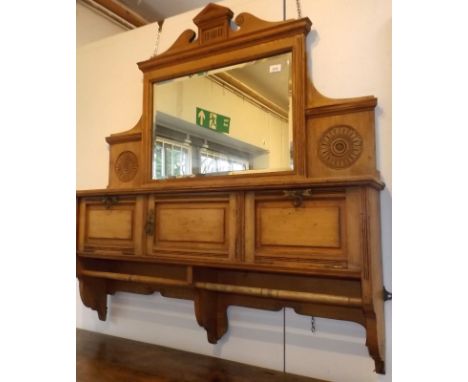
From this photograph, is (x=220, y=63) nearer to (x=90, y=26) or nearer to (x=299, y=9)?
(x=299, y=9)

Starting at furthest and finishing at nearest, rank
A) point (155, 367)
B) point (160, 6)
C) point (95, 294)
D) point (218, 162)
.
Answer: point (160, 6), point (95, 294), point (218, 162), point (155, 367)

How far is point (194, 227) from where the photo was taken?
A: 4.90 ft

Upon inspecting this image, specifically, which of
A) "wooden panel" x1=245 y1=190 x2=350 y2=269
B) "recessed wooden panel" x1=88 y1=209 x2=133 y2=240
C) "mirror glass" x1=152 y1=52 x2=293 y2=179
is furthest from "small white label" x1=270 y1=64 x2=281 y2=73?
"recessed wooden panel" x1=88 y1=209 x2=133 y2=240

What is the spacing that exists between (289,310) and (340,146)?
0.73 m

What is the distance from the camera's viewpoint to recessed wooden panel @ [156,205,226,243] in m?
1.44

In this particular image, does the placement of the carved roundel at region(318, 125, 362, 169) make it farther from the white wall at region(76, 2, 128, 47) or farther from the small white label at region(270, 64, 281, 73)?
the white wall at region(76, 2, 128, 47)

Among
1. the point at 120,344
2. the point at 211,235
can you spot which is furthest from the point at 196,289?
the point at 120,344

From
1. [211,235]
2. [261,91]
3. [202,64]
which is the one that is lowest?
[211,235]

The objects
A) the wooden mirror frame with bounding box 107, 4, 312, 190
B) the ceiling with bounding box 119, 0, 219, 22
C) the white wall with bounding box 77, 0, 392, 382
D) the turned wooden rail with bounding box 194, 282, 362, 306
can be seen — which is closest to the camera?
the turned wooden rail with bounding box 194, 282, 362, 306

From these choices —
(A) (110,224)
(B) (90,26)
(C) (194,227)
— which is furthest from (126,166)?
(B) (90,26)

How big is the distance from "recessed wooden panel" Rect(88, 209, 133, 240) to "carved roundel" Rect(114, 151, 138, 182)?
26 centimetres
